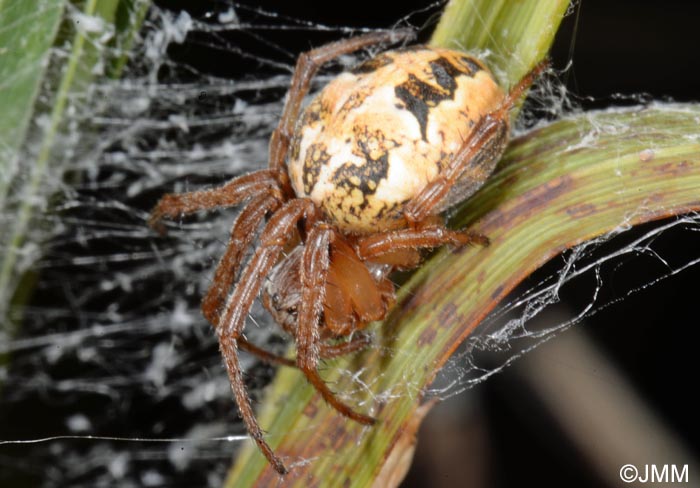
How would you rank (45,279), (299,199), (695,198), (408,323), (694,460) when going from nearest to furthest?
(695,198) < (408,323) < (299,199) < (694,460) < (45,279)

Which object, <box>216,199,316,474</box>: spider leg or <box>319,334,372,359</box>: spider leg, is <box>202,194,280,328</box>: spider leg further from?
<box>319,334,372,359</box>: spider leg

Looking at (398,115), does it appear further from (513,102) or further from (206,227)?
(206,227)

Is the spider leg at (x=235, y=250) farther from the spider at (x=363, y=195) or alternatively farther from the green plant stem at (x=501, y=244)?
the green plant stem at (x=501, y=244)

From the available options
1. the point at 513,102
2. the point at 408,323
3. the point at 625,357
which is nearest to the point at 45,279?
the point at 408,323

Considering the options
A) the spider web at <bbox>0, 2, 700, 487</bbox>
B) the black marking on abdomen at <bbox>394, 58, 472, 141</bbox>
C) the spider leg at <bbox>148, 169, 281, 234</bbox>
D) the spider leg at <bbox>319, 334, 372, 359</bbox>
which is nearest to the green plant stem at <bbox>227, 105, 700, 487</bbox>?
the spider leg at <bbox>319, 334, 372, 359</bbox>

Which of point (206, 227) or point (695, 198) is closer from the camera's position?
point (695, 198)

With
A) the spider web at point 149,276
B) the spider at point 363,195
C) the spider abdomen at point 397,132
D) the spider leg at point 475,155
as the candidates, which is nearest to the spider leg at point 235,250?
the spider at point 363,195
